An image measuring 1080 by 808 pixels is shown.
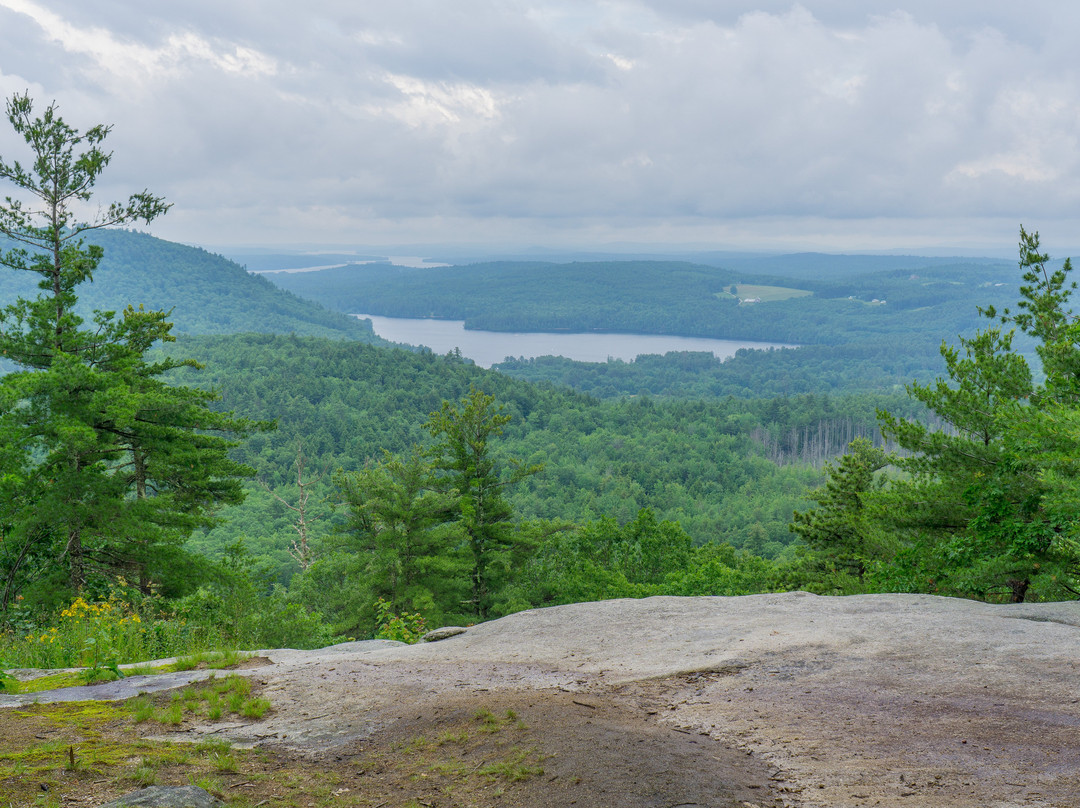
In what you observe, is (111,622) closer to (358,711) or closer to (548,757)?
(358,711)

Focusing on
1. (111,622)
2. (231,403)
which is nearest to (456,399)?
(231,403)

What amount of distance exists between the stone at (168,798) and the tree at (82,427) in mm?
9887

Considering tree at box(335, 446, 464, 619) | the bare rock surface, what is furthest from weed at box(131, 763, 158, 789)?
tree at box(335, 446, 464, 619)

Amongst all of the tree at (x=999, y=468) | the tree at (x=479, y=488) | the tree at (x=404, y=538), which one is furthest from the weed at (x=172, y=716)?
the tree at (x=479, y=488)

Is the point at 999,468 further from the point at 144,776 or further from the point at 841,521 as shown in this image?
the point at 144,776

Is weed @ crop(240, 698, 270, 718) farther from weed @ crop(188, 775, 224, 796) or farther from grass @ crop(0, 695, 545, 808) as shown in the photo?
weed @ crop(188, 775, 224, 796)

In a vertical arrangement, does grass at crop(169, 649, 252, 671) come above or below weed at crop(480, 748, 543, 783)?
below

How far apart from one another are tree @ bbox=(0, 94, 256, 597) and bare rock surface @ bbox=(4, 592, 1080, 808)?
7409 mm

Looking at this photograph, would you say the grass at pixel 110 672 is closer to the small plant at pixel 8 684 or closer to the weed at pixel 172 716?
the small plant at pixel 8 684

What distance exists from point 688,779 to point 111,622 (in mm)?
7932

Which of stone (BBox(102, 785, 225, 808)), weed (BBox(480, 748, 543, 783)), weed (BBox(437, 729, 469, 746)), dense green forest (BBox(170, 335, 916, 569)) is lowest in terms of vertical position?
dense green forest (BBox(170, 335, 916, 569))

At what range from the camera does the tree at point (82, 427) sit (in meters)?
13.2

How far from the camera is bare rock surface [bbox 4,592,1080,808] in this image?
14.6 ft

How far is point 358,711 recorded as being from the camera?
230 inches
